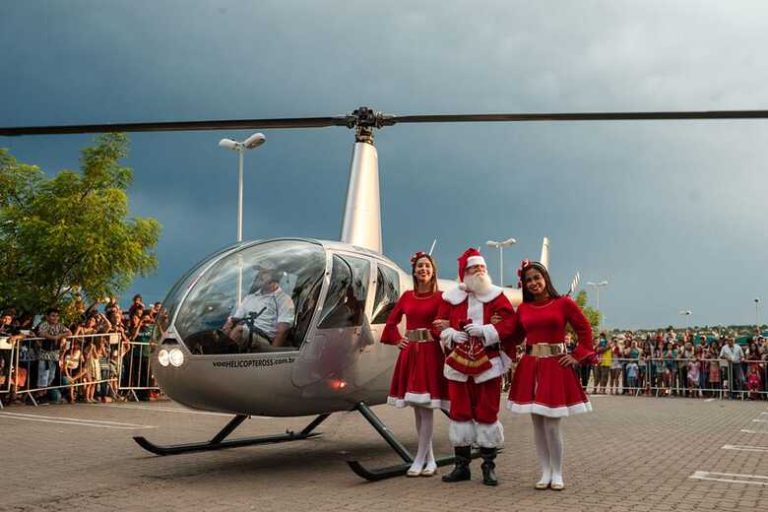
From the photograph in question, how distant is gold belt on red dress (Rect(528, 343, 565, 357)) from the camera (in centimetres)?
646

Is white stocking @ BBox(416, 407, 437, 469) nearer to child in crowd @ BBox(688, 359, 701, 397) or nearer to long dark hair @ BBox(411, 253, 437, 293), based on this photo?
long dark hair @ BBox(411, 253, 437, 293)

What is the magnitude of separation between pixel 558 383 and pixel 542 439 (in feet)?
1.95

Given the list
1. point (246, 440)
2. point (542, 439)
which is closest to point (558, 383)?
point (542, 439)

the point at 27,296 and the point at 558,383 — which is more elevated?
the point at 27,296

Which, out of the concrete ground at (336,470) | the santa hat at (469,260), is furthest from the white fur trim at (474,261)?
the concrete ground at (336,470)

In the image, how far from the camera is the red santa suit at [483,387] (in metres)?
→ 6.71

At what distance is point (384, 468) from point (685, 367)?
19134 millimetres

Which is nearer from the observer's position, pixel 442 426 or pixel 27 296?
pixel 442 426

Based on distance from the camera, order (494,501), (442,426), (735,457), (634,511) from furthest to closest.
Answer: (442,426) < (735,457) < (494,501) < (634,511)

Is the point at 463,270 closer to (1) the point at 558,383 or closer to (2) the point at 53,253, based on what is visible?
(1) the point at 558,383

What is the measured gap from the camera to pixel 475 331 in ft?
22.0

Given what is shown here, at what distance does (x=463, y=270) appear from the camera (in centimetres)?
718

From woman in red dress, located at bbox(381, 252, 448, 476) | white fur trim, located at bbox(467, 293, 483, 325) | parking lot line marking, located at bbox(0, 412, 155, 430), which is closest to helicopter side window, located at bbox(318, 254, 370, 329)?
woman in red dress, located at bbox(381, 252, 448, 476)

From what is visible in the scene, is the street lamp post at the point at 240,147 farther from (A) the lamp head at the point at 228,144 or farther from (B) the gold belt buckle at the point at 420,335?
(B) the gold belt buckle at the point at 420,335
